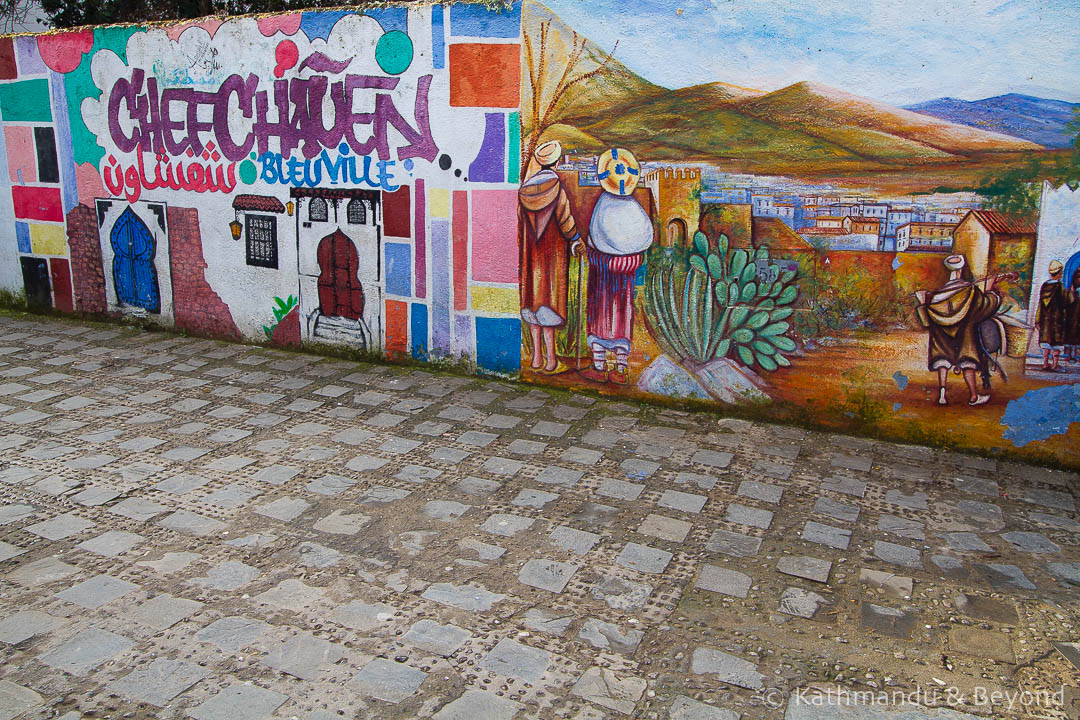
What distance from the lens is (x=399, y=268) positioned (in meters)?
7.60

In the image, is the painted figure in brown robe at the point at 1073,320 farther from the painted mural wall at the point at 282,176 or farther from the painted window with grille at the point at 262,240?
the painted window with grille at the point at 262,240

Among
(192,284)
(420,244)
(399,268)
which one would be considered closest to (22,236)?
(192,284)

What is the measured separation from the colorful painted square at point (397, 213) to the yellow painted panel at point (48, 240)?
4.55 m

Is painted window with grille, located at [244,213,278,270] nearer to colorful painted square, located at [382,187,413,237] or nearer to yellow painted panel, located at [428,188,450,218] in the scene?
colorful painted square, located at [382,187,413,237]

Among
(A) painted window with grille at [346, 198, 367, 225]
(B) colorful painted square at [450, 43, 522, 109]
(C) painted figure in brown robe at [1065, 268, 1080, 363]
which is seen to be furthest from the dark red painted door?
(C) painted figure in brown robe at [1065, 268, 1080, 363]

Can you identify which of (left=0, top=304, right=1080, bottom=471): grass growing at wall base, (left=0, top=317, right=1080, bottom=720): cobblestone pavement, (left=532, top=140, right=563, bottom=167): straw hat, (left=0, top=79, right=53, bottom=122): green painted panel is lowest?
(left=0, top=317, right=1080, bottom=720): cobblestone pavement

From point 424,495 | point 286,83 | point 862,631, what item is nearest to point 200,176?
point 286,83

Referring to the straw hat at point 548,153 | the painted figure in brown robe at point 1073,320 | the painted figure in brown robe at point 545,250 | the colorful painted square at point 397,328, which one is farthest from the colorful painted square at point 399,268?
the painted figure in brown robe at point 1073,320

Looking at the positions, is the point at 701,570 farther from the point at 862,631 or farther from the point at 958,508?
the point at 958,508

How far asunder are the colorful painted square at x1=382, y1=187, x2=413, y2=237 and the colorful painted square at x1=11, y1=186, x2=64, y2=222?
14.9 ft

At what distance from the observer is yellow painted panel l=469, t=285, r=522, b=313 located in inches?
283

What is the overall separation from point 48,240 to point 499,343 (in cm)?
608

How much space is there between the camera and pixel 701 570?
14.1ft

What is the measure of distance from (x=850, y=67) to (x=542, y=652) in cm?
466
